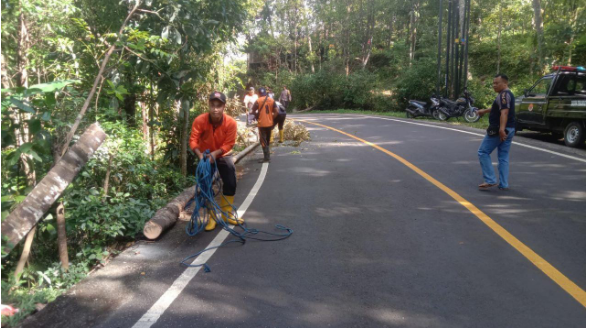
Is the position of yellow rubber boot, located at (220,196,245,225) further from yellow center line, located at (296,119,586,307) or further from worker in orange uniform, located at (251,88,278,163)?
worker in orange uniform, located at (251,88,278,163)

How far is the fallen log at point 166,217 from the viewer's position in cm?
601

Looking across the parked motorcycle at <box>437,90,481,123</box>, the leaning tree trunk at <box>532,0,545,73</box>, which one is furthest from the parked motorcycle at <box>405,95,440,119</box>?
the leaning tree trunk at <box>532,0,545,73</box>

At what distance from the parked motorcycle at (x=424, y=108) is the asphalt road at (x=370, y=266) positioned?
50.2 ft

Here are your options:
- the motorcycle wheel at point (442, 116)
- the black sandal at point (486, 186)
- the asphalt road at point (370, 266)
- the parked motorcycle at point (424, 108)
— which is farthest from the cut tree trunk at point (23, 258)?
the parked motorcycle at point (424, 108)

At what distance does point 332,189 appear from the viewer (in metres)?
8.46

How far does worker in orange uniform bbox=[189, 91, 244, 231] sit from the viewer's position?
20.6 feet

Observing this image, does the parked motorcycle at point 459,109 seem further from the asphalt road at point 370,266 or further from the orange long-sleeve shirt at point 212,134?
the orange long-sleeve shirt at point 212,134

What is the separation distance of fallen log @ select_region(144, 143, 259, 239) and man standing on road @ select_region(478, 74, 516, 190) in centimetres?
480

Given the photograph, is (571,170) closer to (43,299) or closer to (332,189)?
(332,189)

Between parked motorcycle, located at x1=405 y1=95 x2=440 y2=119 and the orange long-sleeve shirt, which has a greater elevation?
parked motorcycle, located at x1=405 y1=95 x2=440 y2=119

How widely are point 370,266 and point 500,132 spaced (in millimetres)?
4246

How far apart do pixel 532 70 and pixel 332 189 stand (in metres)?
26.2

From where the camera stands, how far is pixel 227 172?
6539mm

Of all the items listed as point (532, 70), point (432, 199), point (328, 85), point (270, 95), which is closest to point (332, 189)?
point (432, 199)
